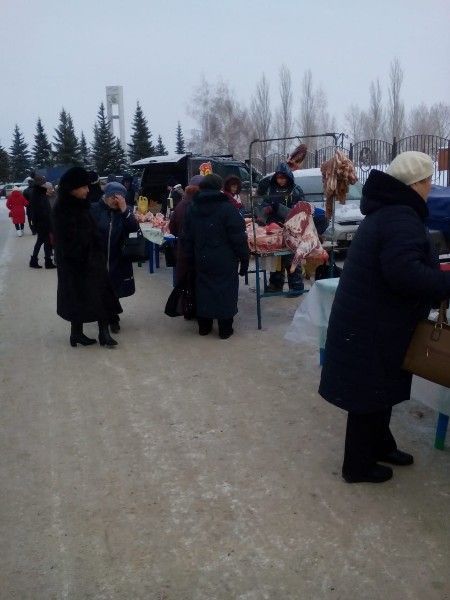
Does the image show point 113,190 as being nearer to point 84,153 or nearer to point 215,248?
point 215,248

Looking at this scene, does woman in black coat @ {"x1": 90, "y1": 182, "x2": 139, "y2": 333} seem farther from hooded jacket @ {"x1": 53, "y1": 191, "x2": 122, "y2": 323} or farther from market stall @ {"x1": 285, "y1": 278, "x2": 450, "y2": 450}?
market stall @ {"x1": 285, "y1": 278, "x2": 450, "y2": 450}

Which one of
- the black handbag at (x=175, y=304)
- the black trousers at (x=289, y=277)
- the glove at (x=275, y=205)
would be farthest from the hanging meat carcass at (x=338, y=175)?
the black handbag at (x=175, y=304)

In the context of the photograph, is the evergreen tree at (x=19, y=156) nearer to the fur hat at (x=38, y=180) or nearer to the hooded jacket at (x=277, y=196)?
the fur hat at (x=38, y=180)

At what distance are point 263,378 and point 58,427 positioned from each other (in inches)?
69.1

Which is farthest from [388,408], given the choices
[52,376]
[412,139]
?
[412,139]

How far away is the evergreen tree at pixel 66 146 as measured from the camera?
6391 cm

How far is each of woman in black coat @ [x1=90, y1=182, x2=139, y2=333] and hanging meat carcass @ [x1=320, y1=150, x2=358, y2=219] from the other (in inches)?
82.2

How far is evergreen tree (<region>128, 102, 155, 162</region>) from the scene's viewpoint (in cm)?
6219

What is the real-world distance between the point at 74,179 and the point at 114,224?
0.89 metres

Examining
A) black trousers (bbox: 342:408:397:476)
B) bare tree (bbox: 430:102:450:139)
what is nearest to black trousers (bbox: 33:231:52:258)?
black trousers (bbox: 342:408:397:476)

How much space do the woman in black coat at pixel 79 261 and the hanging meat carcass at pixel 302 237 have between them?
Answer: 2010 millimetres

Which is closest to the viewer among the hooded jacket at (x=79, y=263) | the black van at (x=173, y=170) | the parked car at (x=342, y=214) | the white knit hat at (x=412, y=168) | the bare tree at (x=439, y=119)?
the white knit hat at (x=412, y=168)

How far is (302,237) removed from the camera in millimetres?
6863

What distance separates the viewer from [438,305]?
128 inches
